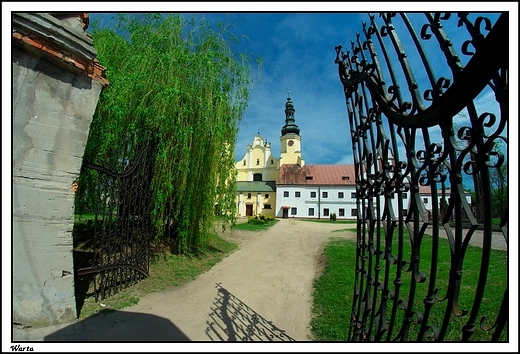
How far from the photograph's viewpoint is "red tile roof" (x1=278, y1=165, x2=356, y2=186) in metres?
37.0

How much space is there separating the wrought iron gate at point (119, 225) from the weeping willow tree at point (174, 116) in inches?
14.8

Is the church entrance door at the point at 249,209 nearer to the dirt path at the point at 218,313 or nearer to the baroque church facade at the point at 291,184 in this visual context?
the baroque church facade at the point at 291,184

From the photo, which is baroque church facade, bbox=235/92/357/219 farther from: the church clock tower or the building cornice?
the building cornice

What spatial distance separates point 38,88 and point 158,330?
3.40 meters

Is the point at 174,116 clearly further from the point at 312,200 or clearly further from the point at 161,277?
the point at 312,200

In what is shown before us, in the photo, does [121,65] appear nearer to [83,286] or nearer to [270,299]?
[83,286]

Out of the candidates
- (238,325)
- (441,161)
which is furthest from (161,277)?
(441,161)

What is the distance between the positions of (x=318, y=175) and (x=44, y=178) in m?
36.9

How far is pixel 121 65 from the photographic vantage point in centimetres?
645

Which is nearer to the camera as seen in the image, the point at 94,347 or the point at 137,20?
the point at 94,347

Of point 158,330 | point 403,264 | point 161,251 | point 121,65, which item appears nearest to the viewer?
point 403,264

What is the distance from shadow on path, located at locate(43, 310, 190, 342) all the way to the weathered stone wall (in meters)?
0.23

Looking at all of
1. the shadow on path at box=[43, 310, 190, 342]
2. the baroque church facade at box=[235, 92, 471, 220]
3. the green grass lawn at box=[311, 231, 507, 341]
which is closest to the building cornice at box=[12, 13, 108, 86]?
the shadow on path at box=[43, 310, 190, 342]

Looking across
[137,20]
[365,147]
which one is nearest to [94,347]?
[365,147]
